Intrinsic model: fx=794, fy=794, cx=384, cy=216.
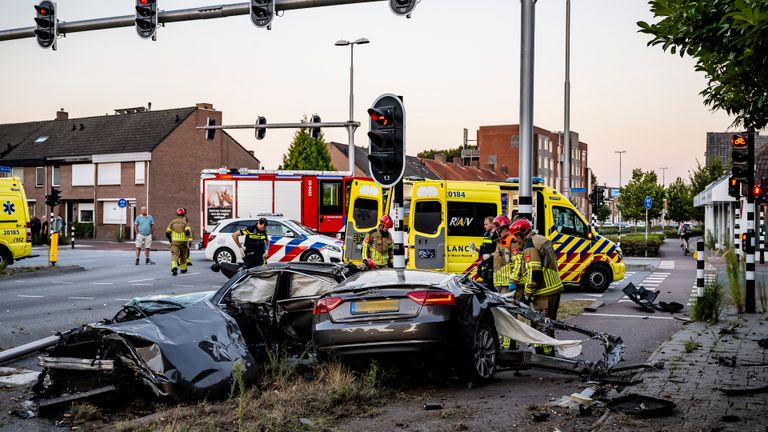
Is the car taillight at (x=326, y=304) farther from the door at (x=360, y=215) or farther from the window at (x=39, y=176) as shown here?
the window at (x=39, y=176)

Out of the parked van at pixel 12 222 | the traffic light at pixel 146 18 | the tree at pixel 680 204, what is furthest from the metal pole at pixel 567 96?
the tree at pixel 680 204

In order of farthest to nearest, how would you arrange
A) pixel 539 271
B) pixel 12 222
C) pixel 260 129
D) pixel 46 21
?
pixel 260 129, pixel 12 222, pixel 46 21, pixel 539 271

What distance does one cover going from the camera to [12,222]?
22.3m

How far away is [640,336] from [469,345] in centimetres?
497

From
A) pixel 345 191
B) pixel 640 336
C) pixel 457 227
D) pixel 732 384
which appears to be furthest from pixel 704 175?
pixel 732 384

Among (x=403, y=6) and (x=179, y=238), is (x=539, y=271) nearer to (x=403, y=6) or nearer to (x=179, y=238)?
(x=403, y=6)

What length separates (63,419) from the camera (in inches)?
260

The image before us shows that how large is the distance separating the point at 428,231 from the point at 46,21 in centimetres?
876

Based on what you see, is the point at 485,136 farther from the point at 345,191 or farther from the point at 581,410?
the point at 581,410

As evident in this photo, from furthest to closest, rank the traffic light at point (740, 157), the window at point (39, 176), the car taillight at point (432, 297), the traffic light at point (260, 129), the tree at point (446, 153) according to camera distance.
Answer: the tree at point (446, 153)
the window at point (39, 176)
the traffic light at point (260, 129)
the traffic light at point (740, 157)
the car taillight at point (432, 297)

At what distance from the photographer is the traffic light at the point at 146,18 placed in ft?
46.2

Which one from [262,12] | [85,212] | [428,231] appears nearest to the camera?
[262,12]

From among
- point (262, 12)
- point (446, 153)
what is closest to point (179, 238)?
point (262, 12)

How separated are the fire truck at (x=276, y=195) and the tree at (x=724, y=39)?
2291 centimetres
